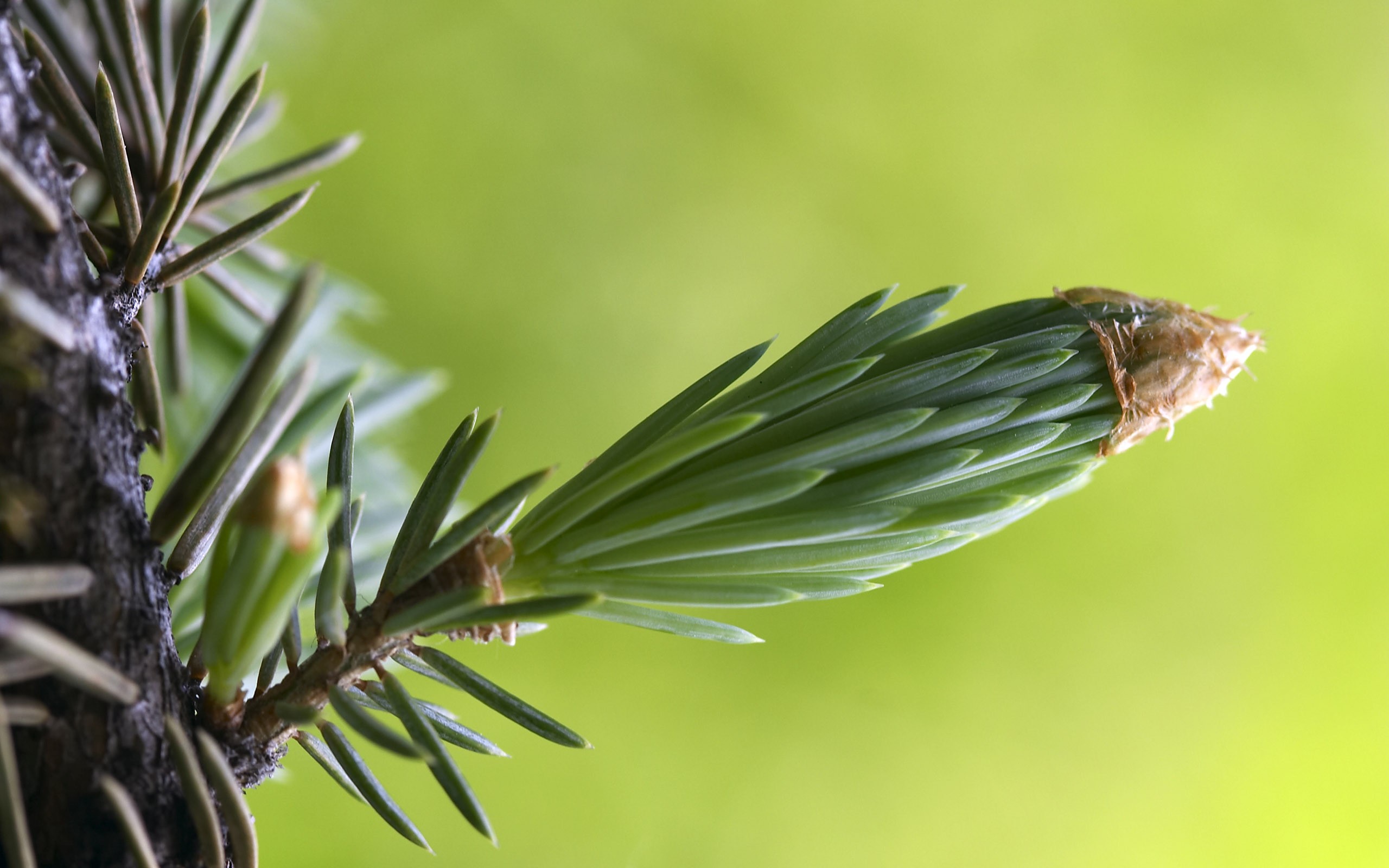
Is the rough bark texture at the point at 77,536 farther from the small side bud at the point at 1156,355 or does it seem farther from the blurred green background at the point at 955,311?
the blurred green background at the point at 955,311

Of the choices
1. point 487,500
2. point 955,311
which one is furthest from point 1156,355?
point 955,311

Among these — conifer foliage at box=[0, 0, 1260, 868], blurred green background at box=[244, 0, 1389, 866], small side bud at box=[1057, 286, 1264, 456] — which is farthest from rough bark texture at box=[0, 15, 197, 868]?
blurred green background at box=[244, 0, 1389, 866]

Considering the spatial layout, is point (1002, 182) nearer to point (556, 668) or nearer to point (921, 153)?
point (921, 153)

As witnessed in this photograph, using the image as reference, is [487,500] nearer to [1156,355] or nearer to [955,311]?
[1156,355]

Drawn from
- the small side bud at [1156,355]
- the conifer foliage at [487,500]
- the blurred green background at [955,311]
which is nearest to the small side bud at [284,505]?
the conifer foliage at [487,500]

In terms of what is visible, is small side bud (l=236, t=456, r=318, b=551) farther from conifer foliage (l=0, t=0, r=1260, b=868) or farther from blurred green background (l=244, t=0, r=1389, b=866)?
blurred green background (l=244, t=0, r=1389, b=866)
